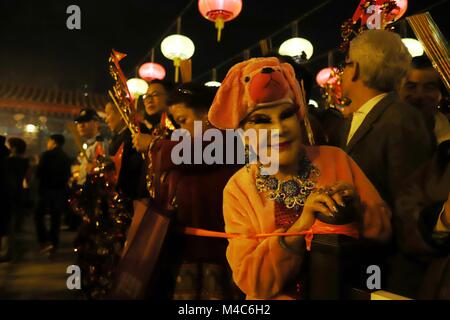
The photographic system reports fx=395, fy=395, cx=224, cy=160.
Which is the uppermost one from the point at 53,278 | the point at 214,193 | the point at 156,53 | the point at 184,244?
the point at 156,53

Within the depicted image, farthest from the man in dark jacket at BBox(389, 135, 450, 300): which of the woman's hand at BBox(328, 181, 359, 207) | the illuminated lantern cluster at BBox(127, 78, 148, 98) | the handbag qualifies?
the illuminated lantern cluster at BBox(127, 78, 148, 98)

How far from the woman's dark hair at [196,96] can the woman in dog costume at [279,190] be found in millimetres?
318

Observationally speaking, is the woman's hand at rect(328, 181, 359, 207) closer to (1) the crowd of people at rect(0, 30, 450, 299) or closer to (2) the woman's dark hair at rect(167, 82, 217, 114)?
(1) the crowd of people at rect(0, 30, 450, 299)

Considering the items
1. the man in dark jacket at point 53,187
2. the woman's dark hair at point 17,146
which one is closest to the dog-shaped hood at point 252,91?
the man in dark jacket at point 53,187

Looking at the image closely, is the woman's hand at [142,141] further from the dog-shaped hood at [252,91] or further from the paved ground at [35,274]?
the paved ground at [35,274]

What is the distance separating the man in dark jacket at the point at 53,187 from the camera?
195 inches

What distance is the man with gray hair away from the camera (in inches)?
46.0

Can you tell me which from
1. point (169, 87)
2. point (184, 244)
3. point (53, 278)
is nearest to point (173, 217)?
point (184, 244)

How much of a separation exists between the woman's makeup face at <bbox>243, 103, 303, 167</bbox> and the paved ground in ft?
6.80

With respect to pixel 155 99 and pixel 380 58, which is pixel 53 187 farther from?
pixel 380 58

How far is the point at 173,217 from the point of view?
1276mm
